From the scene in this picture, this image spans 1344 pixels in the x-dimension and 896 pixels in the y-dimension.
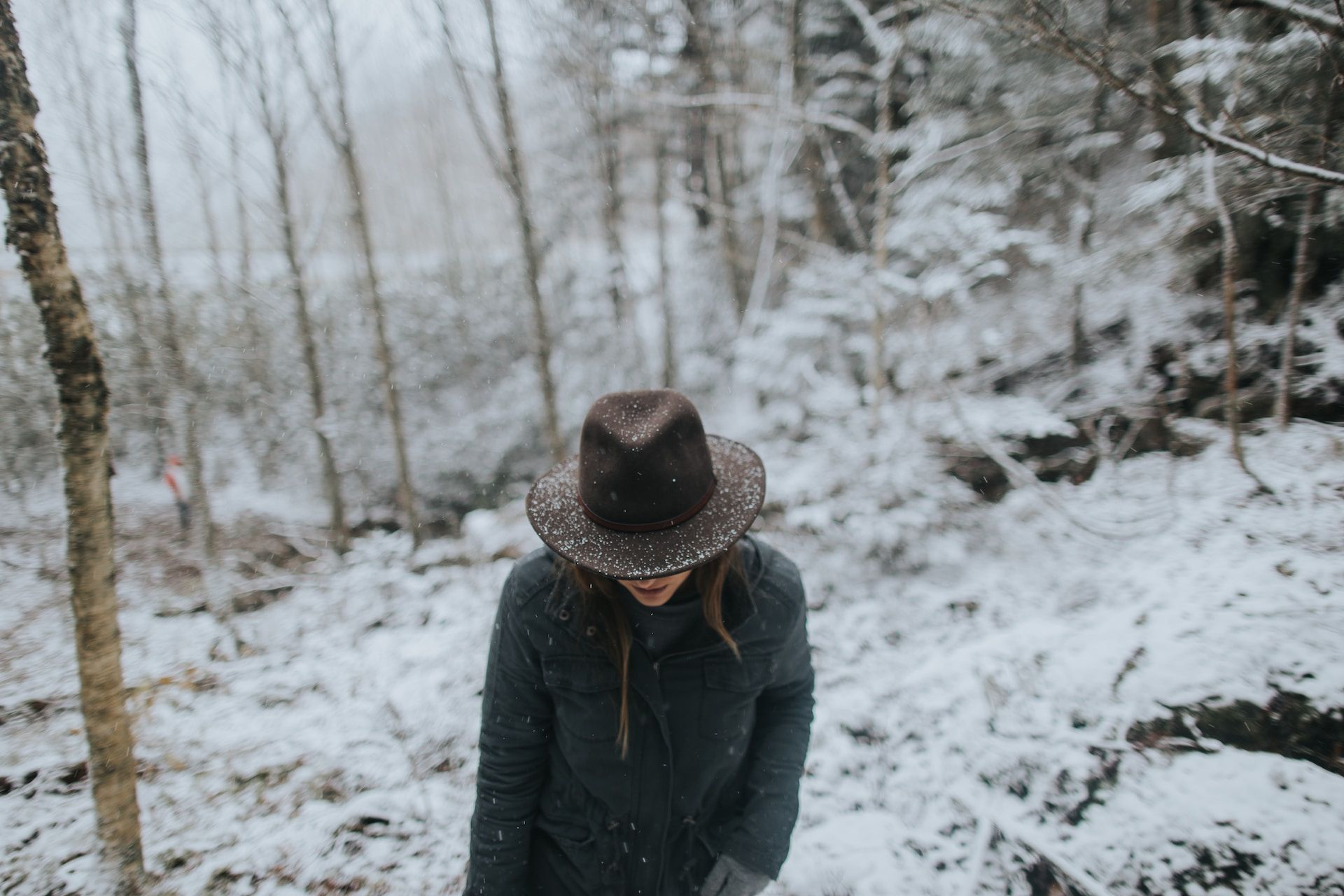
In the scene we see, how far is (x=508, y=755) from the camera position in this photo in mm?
1551

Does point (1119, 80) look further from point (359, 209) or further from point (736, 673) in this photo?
point (359, 209)

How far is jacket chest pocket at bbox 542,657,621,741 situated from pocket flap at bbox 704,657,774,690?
267mm

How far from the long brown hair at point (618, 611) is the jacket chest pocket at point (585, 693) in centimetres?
3

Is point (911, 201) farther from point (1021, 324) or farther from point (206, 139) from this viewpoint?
point (206, 139)

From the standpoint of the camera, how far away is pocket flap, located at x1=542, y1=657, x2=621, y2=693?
4.95 feet

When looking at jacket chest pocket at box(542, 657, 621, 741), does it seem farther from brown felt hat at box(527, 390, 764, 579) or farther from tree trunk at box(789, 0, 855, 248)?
tree trunk at box(789, 0, 855, 248)

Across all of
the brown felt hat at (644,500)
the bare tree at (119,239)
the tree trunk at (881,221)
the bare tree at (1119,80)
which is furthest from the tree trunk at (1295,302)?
the bare tree at (119,239)

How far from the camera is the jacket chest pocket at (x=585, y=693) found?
59.4 inches

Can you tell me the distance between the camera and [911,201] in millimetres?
6582

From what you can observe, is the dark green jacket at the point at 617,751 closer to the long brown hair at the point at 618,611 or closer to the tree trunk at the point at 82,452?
the long brown hair at the point at 618,611

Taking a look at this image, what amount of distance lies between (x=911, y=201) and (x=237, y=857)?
26.7 ft

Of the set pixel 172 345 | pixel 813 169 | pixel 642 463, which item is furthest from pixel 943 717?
pixel 172 345

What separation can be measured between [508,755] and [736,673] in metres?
0.68

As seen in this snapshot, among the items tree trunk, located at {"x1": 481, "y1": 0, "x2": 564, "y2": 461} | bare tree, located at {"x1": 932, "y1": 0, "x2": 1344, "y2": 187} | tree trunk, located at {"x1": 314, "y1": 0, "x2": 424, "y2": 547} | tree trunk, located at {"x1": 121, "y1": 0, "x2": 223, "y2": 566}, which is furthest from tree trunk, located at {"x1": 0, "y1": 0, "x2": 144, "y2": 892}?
tree trunk, located at {"x1": 314, "y1": 0, "x2": 424, "y2": 547}
